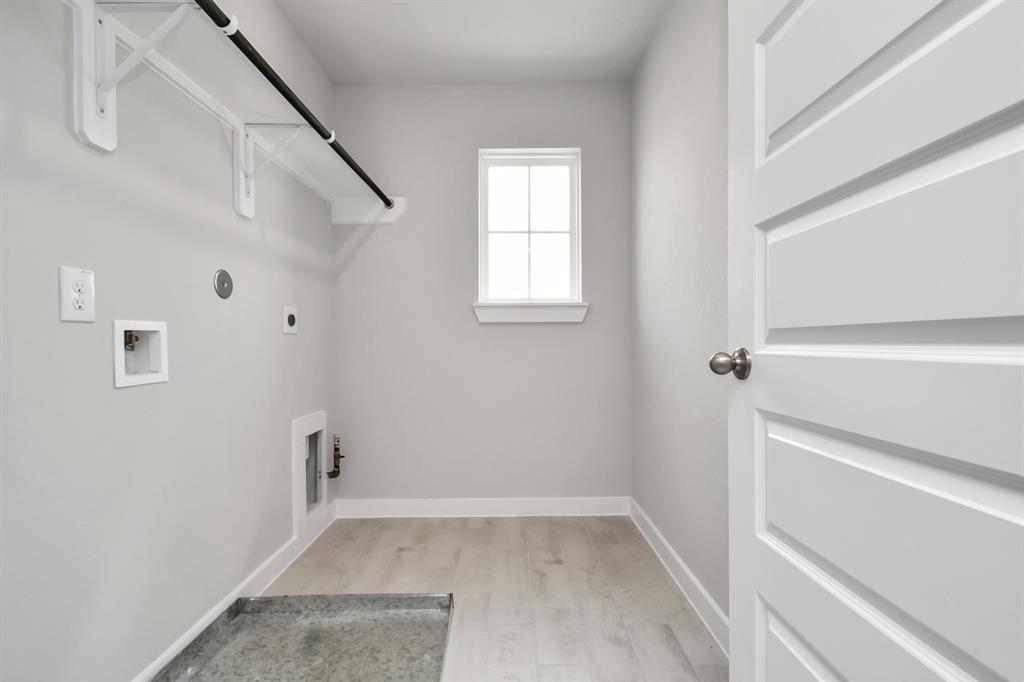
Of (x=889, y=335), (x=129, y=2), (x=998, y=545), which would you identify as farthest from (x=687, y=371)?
(x=129, y=2)

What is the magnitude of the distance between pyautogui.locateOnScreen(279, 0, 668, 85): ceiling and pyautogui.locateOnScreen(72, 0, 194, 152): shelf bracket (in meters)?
1.21

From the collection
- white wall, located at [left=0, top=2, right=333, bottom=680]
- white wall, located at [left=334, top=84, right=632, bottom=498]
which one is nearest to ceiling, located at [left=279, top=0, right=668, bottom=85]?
white wall, located at [left=334, top=84, right=632, bottom=498]

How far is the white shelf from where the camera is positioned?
3.89ft

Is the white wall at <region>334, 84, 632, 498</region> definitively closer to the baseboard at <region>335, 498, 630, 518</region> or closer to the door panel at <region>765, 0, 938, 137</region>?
the baseboard at <region>335, 498, 630, 518</region>

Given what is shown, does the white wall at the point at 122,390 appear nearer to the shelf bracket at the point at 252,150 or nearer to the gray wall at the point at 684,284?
the shelf bracket at the point at 252,150

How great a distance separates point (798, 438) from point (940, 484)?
0.24m

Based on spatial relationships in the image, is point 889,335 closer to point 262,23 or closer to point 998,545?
point 998,545

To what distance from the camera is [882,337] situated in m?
0.59

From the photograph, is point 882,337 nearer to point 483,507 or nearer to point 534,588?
point 534,588

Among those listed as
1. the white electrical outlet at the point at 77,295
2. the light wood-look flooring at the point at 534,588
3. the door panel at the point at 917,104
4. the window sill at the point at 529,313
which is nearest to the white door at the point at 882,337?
the door panel at the point at 917,104

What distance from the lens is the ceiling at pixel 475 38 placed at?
226cm

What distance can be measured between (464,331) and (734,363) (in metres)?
2.13

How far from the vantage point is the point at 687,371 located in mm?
1999

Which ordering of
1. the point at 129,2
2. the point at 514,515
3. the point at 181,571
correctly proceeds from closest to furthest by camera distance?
the point at 129,2 < the point at 181,571 < the point at 514,515
